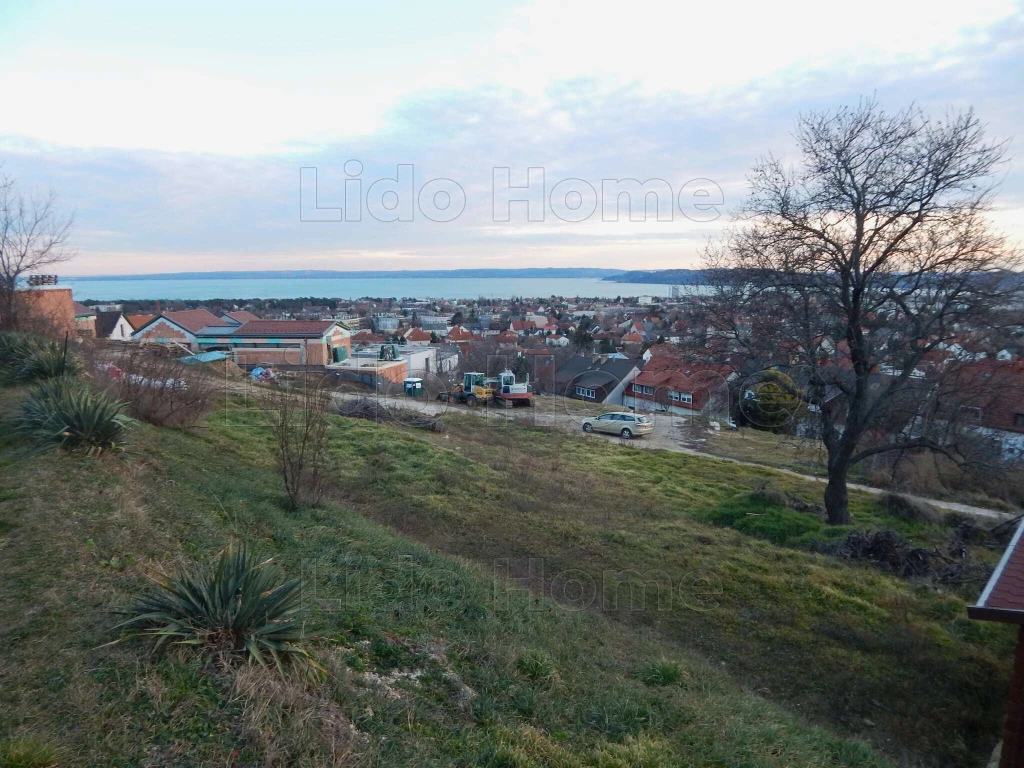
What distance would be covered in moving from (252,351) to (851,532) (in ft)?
122

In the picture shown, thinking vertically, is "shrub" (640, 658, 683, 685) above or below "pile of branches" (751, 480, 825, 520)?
above

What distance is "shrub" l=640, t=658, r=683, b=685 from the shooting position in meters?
5.64

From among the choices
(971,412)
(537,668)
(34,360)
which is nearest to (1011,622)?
(537,668)

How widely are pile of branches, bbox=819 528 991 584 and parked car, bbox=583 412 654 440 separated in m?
15.0

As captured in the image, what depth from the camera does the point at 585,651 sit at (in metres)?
6.03

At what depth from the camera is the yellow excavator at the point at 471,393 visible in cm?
3209

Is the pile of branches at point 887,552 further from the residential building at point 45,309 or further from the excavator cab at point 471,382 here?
the excavator cab at point 471,382

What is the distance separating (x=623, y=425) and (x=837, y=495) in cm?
1355

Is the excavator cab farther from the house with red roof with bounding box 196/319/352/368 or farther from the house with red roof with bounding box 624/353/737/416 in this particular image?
the house with red roof with bounding box 196/319/352/368

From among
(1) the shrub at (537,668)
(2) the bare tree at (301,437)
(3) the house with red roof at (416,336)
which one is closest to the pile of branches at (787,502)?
(2) the bare tree at (301,437)

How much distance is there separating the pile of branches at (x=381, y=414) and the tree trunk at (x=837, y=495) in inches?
539

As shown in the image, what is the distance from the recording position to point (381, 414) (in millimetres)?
23797

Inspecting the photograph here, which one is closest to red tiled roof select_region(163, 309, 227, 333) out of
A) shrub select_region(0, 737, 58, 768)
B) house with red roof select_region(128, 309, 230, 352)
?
house with red roof select_region(128, 309, 230, 352)

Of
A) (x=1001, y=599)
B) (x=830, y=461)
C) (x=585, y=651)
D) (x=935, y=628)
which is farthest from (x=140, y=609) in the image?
(x=830, y=461)
